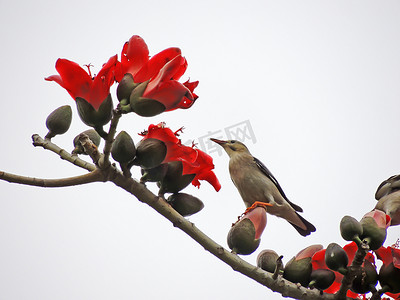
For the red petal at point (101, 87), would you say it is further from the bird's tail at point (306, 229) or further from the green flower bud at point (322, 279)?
the bird's tail at point (306, 229)

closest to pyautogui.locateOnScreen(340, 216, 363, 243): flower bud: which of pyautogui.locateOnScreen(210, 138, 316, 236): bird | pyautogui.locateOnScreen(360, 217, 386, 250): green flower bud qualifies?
pyautogui.locateOnScreen(360, 217, 386, 250): green flower bud

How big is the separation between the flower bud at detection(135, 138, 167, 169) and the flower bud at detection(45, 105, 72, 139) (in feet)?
0.98

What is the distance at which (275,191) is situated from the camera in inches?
164

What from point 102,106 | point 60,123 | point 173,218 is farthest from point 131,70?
point 173,218

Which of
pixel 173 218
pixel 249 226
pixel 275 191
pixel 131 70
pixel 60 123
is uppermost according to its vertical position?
pixel 275 191

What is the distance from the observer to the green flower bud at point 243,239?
166cm

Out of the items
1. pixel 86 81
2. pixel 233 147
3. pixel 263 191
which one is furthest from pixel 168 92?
pixel 233 147

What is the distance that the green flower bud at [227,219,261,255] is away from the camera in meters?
1.66

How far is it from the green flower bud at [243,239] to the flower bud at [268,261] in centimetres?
20

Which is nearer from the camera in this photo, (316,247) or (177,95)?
(177,95)

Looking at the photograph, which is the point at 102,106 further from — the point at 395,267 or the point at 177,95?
the point at 395,267

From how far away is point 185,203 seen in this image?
1.70 metres

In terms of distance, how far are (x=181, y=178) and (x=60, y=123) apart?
0.46 metres

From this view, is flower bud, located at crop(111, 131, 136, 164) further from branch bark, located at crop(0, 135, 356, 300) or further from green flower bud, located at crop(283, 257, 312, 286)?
green flower bud, located at crop(283, 257, 312, 286)
